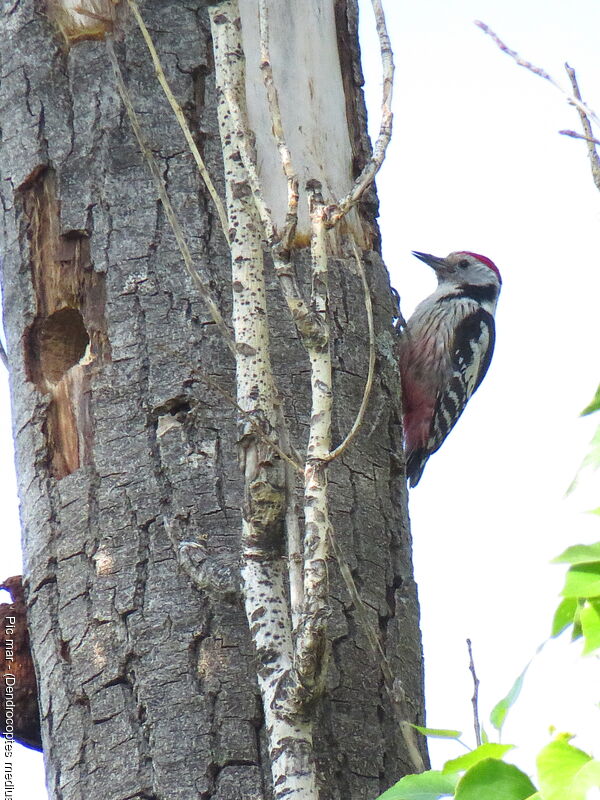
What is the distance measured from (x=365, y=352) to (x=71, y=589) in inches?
35.4

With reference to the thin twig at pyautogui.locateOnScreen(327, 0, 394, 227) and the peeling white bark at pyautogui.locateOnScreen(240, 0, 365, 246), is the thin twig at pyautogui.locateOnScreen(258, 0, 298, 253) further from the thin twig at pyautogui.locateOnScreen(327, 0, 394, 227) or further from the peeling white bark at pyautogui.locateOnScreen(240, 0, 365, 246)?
the peeling white bark at pyautogui.locateOnScreen(240, 0, 365, 246)

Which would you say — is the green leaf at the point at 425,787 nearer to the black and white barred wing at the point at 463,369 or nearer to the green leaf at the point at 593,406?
the green leaf at the point at 593,406

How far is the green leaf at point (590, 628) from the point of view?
3.57 feet

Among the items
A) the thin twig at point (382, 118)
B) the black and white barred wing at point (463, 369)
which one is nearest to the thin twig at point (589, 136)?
the thin twig at point (382, 118)

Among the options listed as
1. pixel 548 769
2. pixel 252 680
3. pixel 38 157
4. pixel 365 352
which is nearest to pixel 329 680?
pixel 252 680

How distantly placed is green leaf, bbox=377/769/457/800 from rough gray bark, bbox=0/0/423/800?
907 millimetres

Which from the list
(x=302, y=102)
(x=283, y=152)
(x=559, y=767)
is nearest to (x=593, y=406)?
(x=559, y=767)

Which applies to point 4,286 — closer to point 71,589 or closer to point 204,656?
point 71,589

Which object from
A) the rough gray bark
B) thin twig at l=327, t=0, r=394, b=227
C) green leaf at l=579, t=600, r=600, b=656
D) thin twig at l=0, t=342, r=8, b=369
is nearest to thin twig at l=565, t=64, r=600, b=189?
thin twig at l=327, t=0, r=394, b=227

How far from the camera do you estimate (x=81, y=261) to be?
2.76m

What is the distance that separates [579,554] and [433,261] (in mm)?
5091

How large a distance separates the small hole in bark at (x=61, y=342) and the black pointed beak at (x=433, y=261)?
11.7 ft

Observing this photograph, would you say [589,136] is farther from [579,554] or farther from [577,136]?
[579,554]

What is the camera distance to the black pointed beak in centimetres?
613
